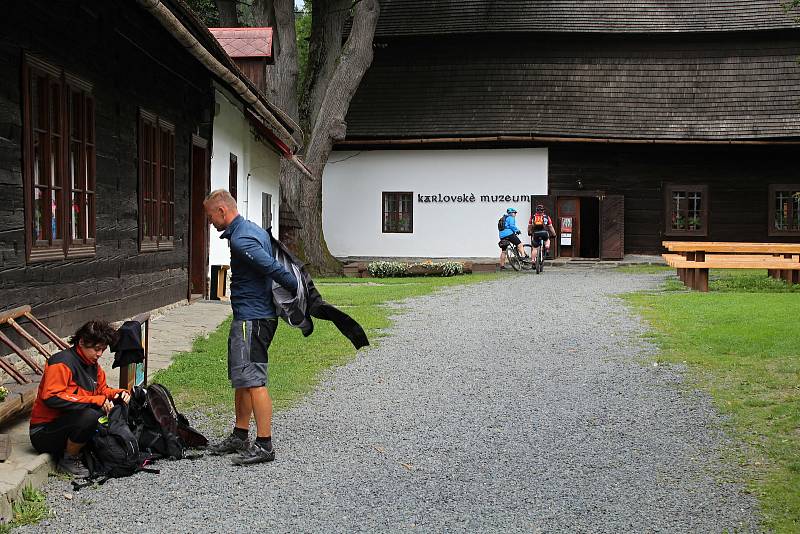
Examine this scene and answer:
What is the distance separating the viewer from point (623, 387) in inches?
349

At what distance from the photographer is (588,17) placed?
32375mm

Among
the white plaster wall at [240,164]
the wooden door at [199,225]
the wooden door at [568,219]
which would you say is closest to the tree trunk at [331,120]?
the white plaster wall at [240,164]

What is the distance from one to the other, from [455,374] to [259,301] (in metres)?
3.67

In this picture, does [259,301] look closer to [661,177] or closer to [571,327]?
[571,327]

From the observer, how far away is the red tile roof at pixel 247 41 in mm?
20594

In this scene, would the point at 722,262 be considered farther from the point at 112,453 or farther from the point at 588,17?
the point at 112,453

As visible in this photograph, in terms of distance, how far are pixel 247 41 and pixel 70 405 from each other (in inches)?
629

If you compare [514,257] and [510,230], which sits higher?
[510,230]

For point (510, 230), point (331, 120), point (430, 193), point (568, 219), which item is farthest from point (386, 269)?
point (568, 219)

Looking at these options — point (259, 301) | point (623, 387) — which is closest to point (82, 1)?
point (259, 301)

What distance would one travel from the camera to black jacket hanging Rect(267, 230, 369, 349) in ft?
20.6

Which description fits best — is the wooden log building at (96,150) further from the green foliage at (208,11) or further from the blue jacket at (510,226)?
the green foliage at (208,11)

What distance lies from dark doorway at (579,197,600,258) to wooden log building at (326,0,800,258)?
686 mm

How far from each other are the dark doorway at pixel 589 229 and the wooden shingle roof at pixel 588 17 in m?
5.43
